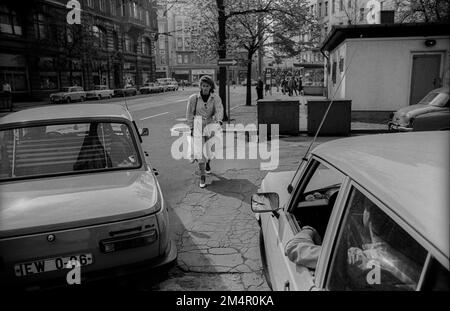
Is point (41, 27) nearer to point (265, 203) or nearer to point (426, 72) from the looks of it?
point (426, 72)

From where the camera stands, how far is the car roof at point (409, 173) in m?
1.19

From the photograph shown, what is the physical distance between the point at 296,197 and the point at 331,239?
995 millimetres

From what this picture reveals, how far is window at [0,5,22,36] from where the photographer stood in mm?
33938

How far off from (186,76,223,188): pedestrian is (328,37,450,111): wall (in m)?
10.7

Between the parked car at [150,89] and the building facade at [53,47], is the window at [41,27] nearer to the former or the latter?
the building facade at [53,47]

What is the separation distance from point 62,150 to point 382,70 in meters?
15.3

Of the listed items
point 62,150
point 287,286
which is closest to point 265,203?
point 287,286

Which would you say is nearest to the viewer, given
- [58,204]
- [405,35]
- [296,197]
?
[296,197]

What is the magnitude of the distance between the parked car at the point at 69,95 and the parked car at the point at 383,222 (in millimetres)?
36325

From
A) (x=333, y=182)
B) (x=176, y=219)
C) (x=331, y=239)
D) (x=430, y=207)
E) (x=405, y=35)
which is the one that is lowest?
(x=176, y=219)

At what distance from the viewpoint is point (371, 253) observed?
159cm

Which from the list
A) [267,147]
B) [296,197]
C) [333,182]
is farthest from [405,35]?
[296,197]
